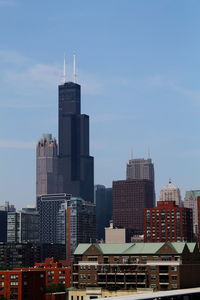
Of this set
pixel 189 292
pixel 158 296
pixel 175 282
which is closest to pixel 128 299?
pixel 158 296

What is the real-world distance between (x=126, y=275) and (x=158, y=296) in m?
75.8

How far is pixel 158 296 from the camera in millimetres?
123000

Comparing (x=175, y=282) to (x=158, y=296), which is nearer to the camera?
(x=158, y=296)

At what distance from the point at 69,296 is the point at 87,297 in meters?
6.57

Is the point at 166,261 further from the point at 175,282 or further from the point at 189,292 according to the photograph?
the point at 189,292

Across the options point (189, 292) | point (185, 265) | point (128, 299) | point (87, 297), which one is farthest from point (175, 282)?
point (128, 299)

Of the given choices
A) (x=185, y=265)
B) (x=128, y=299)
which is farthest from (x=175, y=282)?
(x=128, y=299)

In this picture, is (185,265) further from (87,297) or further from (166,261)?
(87,297)

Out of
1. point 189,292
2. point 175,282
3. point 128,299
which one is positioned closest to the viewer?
point 128,299

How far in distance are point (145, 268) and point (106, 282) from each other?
11728mm

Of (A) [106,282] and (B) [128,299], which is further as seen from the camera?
(A) [106,282]

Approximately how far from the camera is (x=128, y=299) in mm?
115625

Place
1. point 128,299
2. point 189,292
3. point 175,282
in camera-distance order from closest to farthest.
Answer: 1. point 128,299
2. point 189,292
3. point 175,282

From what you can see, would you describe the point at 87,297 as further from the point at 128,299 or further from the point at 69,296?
the point at 128,299
